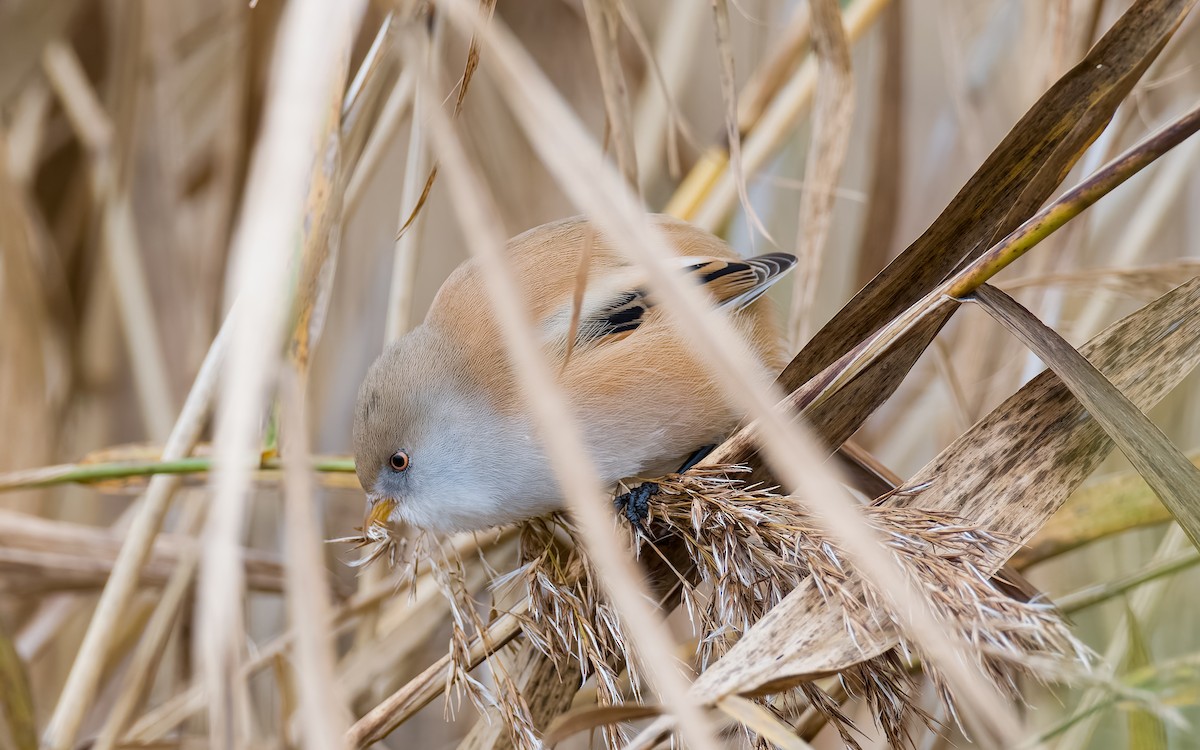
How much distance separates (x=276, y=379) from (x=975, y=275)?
0.77 m

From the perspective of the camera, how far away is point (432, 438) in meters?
1.79

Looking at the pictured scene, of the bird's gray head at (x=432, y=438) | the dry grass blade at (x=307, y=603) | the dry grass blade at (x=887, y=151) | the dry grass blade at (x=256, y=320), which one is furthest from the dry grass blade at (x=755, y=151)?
the dry grass blade at (x=307, y=603)

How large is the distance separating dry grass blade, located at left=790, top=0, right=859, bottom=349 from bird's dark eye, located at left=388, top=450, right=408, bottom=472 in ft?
2.68

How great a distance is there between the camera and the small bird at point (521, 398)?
1.68 meters

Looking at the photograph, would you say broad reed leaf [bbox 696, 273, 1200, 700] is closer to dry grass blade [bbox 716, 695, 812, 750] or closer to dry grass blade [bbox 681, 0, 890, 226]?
dry grass blade [bbox 716, 695, 812, 750]

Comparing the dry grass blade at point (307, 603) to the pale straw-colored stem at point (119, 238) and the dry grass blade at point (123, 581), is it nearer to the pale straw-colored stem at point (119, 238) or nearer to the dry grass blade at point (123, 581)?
the dry grass blade at point (123, 581)

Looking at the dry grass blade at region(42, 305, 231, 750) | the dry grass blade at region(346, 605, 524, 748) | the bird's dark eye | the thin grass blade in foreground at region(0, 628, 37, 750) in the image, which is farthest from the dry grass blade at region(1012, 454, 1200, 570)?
the thin grass blade in foreground at region(0, 628, 37, 750)

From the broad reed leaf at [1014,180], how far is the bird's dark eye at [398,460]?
2.68ft

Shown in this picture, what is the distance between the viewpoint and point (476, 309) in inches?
73.9

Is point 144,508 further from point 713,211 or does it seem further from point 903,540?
point 713,211

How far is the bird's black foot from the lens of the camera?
1414 millimetres

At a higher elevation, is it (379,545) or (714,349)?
(379,545)

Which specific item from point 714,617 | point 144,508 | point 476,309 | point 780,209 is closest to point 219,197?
point 476,309

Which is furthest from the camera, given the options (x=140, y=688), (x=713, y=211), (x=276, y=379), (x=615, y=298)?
(x=713, y=211)
